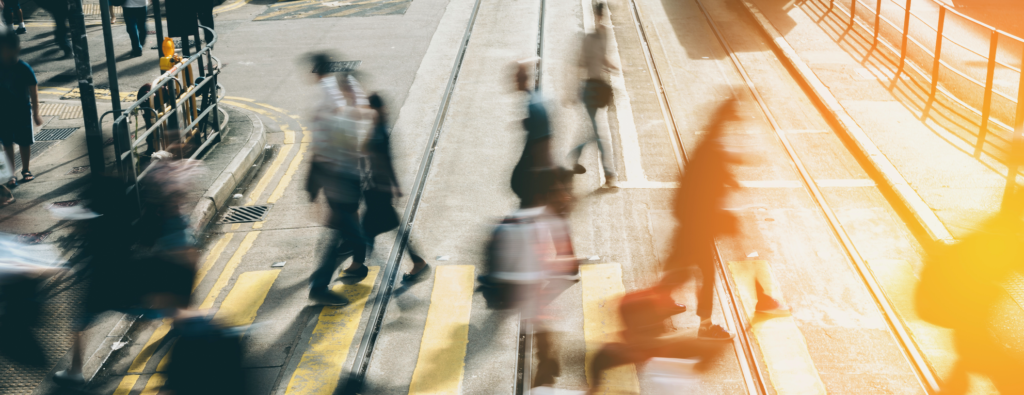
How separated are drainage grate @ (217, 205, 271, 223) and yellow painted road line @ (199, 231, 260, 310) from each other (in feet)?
1.32

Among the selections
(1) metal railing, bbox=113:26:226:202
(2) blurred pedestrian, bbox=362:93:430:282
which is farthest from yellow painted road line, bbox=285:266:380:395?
(1) metal railing, bbox=113:26:226:202

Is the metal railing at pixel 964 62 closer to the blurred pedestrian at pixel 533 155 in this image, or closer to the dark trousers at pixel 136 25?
the blurred pedestrian at pixel 533 155

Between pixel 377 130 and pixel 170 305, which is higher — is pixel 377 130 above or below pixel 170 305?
above

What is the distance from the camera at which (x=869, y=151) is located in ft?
30.6

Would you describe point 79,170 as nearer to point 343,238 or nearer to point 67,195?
point 67,195

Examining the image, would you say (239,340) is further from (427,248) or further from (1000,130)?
(1000,130)

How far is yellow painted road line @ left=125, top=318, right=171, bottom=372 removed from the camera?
19.2ft

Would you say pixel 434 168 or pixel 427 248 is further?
pixel 434 168

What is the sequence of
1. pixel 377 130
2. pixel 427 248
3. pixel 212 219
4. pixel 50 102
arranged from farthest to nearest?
pixel 50 102
pixel 212 219
pixel 427 248
pixel 377 130

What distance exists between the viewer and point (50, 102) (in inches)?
481

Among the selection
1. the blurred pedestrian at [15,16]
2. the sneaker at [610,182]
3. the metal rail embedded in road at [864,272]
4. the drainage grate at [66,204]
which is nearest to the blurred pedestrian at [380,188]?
the sneaker at [610,182]

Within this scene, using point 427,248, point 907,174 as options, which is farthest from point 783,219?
point 427,248

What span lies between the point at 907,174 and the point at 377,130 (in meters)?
6.23


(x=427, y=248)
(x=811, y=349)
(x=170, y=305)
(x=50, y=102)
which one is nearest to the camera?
(x=170, y=305)
